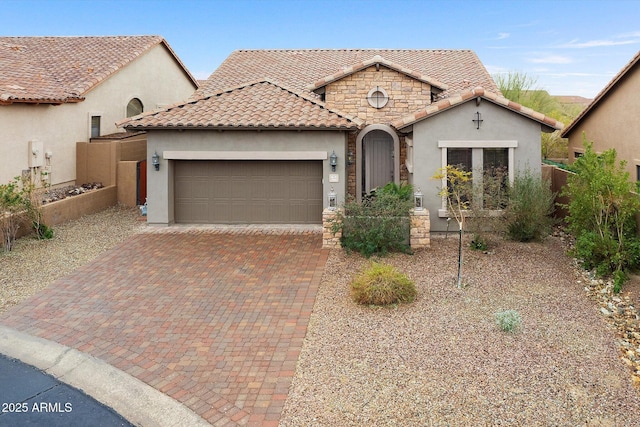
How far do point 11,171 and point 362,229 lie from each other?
12.5 metres

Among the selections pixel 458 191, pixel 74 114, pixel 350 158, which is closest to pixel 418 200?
pixel 458 191

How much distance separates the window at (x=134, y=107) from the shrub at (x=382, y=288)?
19972 mm

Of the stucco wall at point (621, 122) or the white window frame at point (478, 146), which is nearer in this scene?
the white window frame at point (478, 146)

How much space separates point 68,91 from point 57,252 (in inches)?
381

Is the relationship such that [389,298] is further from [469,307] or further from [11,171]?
[11,171]

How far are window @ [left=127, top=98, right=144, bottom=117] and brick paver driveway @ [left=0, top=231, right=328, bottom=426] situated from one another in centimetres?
1390

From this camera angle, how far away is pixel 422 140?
15.5 meters

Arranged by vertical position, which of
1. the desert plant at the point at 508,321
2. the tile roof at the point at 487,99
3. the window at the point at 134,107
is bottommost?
the desert plant at the point at 508,321

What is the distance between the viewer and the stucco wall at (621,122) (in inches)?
648

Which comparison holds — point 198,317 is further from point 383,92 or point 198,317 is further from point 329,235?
point 383,92

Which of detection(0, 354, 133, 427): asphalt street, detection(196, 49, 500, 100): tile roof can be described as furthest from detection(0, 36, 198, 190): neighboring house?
detection(0, 354, 133, 427): asphalt street

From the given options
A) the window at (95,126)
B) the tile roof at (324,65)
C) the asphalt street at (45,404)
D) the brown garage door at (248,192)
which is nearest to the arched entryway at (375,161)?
the brown garage door at (248,192)

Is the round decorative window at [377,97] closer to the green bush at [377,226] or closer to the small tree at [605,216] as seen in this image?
the green bush at [377,226]

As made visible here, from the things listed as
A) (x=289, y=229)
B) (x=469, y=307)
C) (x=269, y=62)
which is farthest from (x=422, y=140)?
(x=269, y=62)
